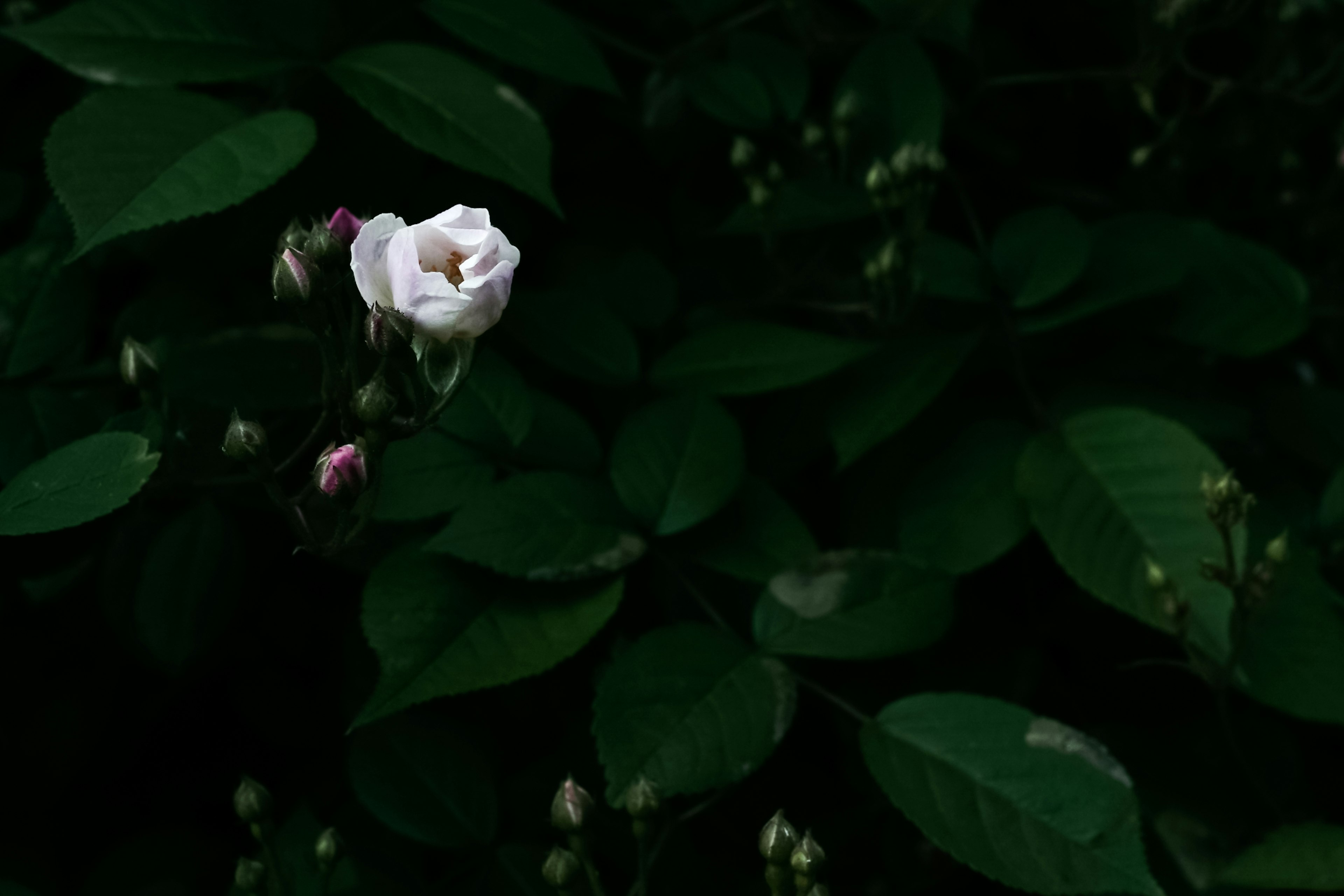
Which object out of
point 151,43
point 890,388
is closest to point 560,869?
point 890,388

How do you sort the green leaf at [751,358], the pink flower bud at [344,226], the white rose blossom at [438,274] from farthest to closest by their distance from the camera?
1. the green leaf at [751,358]
2. the pink flower bud at [344,226]
3. the white rose blossom at [438,274]

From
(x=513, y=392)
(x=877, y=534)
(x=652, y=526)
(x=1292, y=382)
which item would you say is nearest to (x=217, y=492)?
(x=513, y=392)

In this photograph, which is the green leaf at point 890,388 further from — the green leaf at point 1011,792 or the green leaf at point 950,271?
the green leaf at point 1011,792

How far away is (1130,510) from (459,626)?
0.63m

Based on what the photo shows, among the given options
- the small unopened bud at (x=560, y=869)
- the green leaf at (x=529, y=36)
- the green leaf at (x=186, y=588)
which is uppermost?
the green leaf at (x=529, y=36)

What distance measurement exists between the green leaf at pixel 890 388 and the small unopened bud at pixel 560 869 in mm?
445

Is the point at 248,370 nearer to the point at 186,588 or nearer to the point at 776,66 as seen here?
the point at 186,588

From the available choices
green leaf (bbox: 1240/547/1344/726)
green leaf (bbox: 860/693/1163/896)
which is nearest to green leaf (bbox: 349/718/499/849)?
green leaf (bbox: 860/693/1163/896)

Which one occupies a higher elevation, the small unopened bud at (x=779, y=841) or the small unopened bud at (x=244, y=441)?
the small unopened bud at (x=244, y=441)

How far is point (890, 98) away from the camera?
130 centimetres

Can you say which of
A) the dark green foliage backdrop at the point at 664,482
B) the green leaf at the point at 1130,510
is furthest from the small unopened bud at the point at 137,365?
the green leaf at the point at 1130,510

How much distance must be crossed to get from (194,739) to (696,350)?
714mm

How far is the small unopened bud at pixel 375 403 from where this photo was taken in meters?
0.74

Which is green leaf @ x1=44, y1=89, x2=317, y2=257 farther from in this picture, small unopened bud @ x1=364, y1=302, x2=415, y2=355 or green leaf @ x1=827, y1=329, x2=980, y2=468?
green leaf @ x1=827, y1=329, x2=980, y2=468
